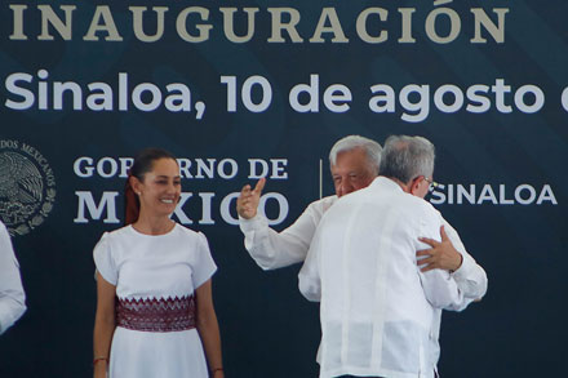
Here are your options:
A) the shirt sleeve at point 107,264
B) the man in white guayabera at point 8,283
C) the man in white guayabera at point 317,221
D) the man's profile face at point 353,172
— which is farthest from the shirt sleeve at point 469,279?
the man in white guayabera at point 8,283

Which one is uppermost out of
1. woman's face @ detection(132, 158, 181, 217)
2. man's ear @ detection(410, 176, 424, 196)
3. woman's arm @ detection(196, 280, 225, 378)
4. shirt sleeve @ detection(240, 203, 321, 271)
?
woman's face @ detection(132, 158, 181, 217)

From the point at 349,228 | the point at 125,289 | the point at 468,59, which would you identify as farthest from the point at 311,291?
the point at 468,59

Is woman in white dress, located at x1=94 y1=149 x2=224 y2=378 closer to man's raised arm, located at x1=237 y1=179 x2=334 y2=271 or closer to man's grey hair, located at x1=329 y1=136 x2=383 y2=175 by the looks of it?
man's raised arm, located at x1=237 y1=179 x2=334 y2=271

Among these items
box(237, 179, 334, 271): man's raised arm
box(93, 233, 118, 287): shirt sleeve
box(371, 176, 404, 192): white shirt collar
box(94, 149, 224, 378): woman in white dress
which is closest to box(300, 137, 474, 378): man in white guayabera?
box(371, 176, 404, 192): white shirt collar

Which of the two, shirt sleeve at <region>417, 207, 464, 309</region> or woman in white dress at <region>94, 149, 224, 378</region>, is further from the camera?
woman in white dress at <region>94, 149, 224, 378</region>

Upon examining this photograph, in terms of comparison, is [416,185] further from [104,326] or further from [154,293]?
[104,326]

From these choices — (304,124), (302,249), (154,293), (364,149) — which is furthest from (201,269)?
(304,124)

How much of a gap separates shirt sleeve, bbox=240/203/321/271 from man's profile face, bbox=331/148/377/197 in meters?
0.16

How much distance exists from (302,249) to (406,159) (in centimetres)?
71

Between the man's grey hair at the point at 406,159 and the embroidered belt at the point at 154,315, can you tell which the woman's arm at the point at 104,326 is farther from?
the man's grey hair at the point at 406,159

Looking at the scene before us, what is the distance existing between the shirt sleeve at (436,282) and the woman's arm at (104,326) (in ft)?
3.62

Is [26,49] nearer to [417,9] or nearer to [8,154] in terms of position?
[8,154]

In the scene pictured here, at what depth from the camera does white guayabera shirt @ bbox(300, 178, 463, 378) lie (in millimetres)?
2961

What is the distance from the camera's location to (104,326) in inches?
131
